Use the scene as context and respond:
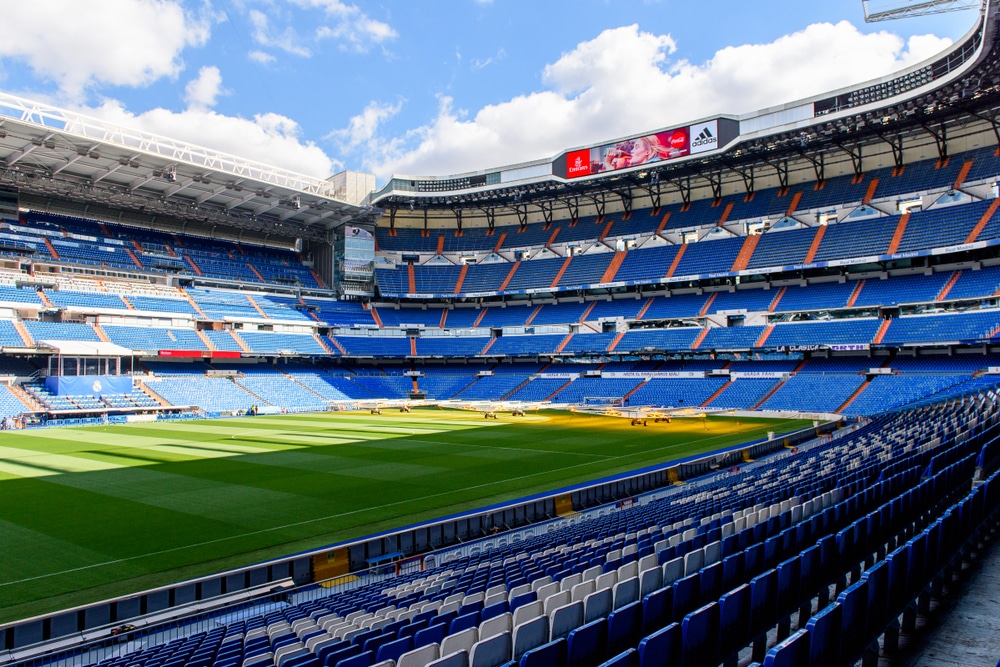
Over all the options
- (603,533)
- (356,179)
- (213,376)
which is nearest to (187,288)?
(213,376)

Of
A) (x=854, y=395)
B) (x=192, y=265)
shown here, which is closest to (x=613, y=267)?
(x=854, y=395)

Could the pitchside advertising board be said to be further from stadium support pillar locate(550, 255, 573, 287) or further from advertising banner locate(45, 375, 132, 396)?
advertising banner locate(45, 375, 132, 396)

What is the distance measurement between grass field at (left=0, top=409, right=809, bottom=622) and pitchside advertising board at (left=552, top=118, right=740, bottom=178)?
23.9 meters

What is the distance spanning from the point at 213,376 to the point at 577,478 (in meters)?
44.9

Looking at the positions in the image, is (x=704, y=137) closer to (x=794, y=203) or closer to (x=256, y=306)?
(x=794, y=203)

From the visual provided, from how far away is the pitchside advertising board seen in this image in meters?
52.6

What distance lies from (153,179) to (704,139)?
4652 centimetres

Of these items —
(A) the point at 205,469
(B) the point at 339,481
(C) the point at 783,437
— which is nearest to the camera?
(B) the point at 339,481

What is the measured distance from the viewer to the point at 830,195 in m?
58.4

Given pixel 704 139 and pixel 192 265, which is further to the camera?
pixel 192 265

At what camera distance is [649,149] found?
56344mm

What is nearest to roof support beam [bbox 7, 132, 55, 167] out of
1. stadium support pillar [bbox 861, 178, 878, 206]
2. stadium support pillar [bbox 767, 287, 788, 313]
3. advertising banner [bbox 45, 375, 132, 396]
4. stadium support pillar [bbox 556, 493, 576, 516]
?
advertising banner [bbox 45, 375, 132, 396]

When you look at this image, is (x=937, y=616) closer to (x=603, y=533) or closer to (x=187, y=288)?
(x=603, y=533)

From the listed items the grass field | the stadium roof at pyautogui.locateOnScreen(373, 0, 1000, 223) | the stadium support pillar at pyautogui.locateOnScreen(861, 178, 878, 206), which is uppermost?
the stadium roof at pyautogui.locateOnScreen(373, 0, 1000, 223)
